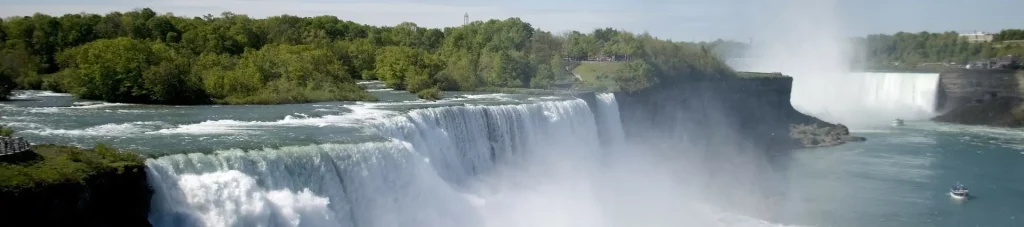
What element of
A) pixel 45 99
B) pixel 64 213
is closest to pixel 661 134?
pixel 45 99

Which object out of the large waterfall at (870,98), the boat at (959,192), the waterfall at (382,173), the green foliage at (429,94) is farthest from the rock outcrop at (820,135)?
the green foliage at (429,94)

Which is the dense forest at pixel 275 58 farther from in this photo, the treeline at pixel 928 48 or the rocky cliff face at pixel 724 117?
the treeline at pixel 928 48

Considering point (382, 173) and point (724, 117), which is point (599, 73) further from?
point (382, 173)

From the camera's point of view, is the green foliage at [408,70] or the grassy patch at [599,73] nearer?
the green foliage at [408,70]

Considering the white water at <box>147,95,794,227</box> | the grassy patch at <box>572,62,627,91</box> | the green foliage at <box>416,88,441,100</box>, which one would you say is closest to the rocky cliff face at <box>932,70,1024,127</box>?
the grassy patch at <box>572,62,627,91</box>

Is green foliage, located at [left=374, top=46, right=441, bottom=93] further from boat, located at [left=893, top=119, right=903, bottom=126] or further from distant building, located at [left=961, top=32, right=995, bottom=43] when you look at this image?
distant building, located at [left=961, top=32, right=995, bottom=43]

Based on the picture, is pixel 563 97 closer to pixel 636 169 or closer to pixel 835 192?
pixel 636 169
